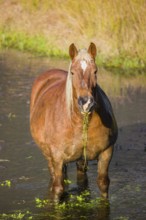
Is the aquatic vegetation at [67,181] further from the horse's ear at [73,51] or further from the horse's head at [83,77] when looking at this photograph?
the horse's ear at [73,51]

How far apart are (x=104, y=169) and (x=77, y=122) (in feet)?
2.52

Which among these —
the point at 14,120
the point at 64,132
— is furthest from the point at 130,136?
the point at 64,132

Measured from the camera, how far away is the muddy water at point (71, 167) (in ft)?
27.1

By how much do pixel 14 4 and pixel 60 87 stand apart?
1395cm

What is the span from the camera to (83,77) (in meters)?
7.10

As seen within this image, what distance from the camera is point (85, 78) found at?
23.2ft

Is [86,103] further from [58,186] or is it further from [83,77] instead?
[58,186]

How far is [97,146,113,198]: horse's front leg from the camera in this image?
26.2 feet

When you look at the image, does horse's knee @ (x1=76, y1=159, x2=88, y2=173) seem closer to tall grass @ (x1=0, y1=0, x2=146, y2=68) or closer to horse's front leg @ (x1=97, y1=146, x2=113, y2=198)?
horse's front leg @ (x1=97, y1=146, x2=113, y2=198)

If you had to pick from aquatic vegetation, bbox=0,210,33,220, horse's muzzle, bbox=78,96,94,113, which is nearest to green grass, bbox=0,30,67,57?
aquatic vegetation, bbox=0,210,33,220

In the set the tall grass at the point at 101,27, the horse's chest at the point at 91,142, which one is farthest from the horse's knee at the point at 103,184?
the tall grass at the point at 101,27

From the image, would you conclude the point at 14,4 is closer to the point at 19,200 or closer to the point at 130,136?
the point at 130,136

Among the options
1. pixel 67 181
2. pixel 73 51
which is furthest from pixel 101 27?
pixel 73 51

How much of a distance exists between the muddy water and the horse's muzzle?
5.45ft
